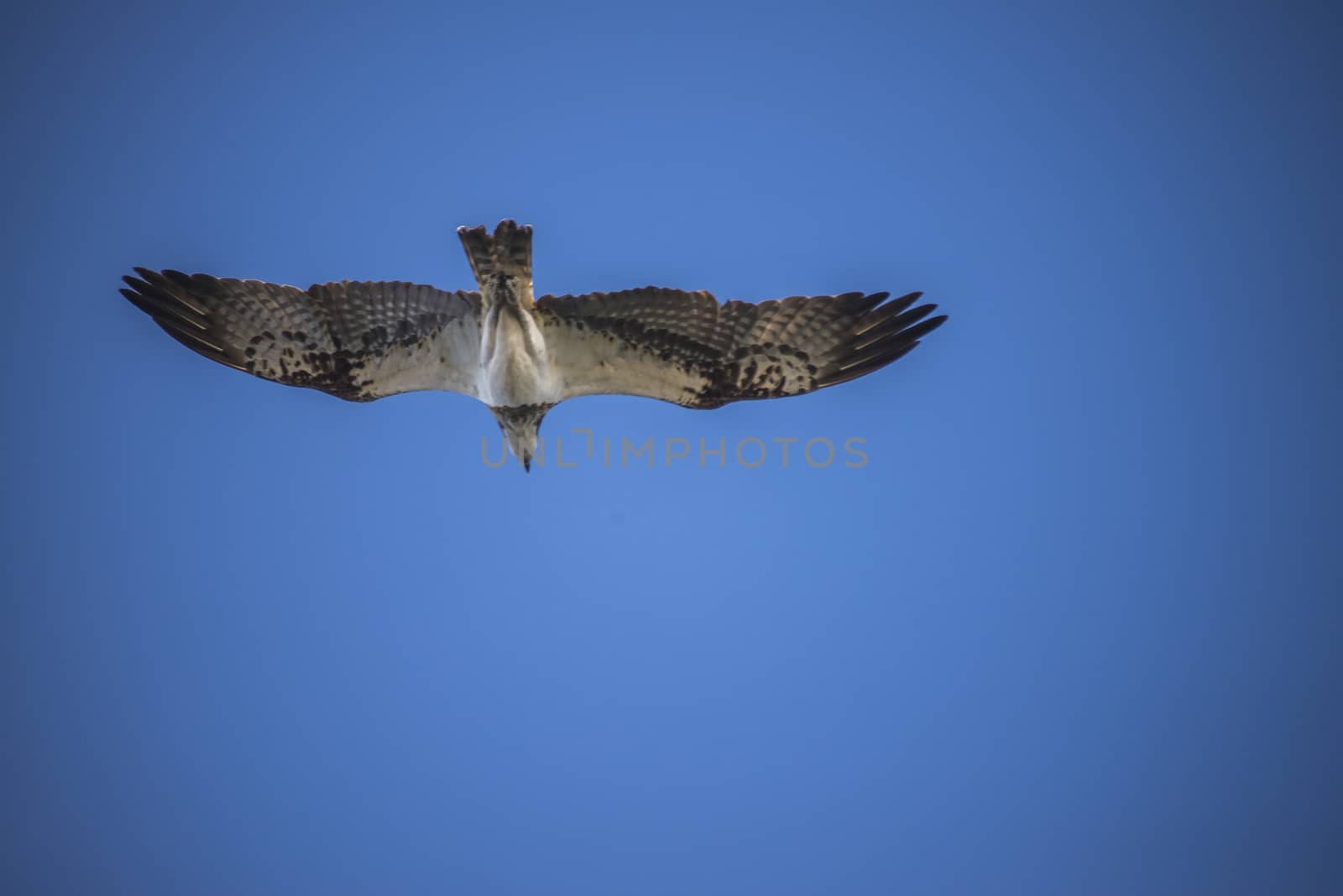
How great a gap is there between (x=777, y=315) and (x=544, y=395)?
1550 mm

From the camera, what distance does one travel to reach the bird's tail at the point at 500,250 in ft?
20.7

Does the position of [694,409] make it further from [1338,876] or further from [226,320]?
[1338,876]

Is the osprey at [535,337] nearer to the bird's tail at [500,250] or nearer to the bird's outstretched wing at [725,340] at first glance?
the bird's outstretched wing at [725,340]

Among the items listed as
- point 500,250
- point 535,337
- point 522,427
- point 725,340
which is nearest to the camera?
point 500,250

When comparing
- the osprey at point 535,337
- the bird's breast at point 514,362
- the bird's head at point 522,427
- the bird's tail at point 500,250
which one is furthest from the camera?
the bird's head at point 522,427

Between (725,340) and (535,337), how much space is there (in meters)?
1.17

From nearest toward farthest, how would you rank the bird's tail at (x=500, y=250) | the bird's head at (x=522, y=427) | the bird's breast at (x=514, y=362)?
the bird's tail at (x=500, y=250), the bird's breast at (x=514, y=362), the bird's head at (x=522, y=427)

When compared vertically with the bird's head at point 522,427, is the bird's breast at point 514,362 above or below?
above

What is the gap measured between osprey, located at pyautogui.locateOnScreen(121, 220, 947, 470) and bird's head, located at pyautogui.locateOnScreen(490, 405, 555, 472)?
0.09 ft

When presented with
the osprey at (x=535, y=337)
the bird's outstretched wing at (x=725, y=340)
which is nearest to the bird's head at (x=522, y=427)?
the osprey at (x=535, y=337)

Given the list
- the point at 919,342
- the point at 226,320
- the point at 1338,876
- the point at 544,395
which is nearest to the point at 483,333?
the point at 544,395

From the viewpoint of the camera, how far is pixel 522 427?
24.8 ft

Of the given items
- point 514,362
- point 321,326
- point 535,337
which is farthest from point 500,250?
point 321,326

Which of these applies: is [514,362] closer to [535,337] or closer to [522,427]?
[535,337]
